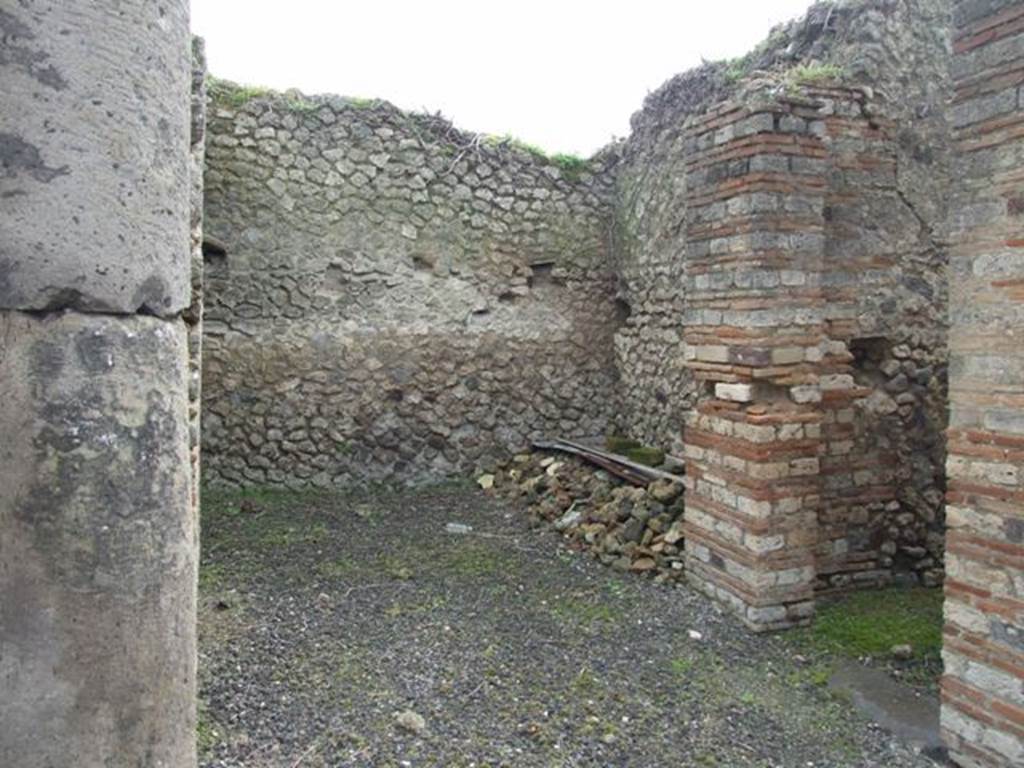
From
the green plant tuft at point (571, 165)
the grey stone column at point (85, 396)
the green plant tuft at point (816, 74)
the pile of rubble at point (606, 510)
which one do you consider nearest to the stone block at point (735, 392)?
the pile of rubble at point (606, 510)

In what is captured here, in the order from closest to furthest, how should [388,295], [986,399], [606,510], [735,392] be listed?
[986,399], [735,392], [606,510], [388,295]

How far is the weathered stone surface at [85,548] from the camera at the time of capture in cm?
126

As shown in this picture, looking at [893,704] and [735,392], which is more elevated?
[735,392]

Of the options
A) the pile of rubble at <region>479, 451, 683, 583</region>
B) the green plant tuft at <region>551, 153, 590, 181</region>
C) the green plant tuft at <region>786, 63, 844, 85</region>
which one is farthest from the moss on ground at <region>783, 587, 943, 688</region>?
the green plant tuft at <region>551, 153, 590, 181</region>

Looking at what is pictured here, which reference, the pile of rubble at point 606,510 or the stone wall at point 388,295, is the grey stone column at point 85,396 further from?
the stone wall at point 388,295

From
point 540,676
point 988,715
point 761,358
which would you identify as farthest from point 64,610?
point 761,358

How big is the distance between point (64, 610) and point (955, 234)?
356cm

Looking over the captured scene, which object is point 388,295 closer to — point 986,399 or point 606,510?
point 606,510

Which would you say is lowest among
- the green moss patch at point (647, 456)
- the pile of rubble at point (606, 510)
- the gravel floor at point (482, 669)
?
the gravel floor at point (482, 669)

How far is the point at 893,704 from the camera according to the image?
3.95 metres

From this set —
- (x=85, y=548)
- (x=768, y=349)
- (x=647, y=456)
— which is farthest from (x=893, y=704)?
(x=85, y=548)

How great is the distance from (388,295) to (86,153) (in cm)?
668

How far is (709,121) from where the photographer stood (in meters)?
5.12

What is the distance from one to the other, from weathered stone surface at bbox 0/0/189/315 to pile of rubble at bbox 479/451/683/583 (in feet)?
15.6
